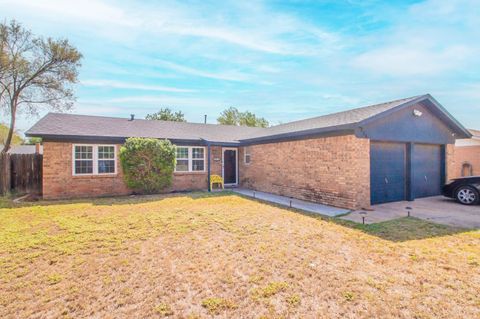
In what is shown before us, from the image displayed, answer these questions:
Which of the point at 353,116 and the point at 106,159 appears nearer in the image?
the point at 353,116

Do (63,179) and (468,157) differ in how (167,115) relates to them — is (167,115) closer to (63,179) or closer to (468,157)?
(63,179)

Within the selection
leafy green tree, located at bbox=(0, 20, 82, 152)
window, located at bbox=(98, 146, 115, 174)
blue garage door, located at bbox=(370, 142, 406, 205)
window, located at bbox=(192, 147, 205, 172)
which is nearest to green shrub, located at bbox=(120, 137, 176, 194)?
window, located at bbox=(98, 146, 115, 174)

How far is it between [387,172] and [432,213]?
204 cm

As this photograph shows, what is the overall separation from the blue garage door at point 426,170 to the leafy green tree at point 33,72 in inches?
792

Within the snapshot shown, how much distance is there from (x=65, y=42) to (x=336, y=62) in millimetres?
16481

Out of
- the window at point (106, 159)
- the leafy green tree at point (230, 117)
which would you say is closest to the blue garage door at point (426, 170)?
the window at point (106, 159)

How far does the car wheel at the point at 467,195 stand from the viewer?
8.49 m

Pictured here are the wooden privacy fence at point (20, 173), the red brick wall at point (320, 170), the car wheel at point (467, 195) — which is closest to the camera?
the red brick wall at point (320, 170)

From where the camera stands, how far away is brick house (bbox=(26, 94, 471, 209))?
827 cm

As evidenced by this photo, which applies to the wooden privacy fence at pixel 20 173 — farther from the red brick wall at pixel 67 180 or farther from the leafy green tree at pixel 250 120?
the leafy green tree at pixel 250 120

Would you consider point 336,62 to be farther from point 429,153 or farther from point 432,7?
point 429,153

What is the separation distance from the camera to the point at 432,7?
725cm

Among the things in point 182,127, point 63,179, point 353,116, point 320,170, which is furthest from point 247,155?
point 63,179

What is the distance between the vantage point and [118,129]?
41.2ft
